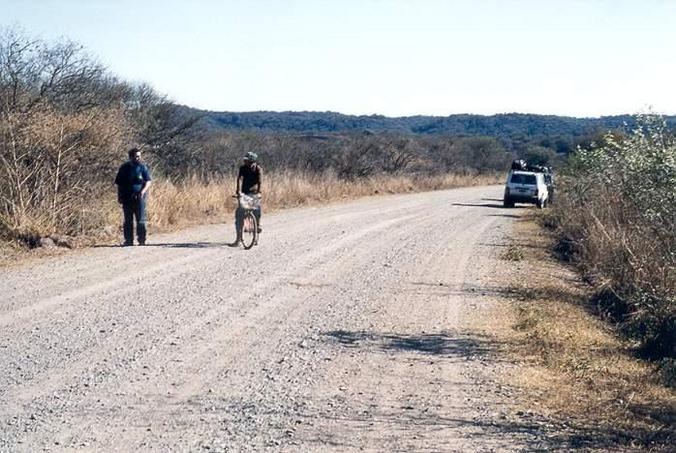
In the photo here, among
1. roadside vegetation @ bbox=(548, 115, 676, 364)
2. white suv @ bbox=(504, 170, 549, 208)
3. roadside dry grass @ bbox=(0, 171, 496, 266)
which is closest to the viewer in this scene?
roadside vegetation @ bbox=(548, 115, 676, 364)

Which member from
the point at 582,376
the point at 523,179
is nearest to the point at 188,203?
the point at 582,376

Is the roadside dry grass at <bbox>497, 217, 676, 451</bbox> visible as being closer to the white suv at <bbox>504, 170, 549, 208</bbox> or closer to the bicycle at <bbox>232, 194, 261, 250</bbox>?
the bicycle at <bbox>232, 194, 261, 250</bbox>

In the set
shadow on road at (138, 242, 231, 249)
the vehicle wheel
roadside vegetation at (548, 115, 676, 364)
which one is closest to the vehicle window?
roadside vegetation at (548, 115, 676, 364)

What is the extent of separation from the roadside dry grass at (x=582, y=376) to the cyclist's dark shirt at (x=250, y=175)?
5.66 metres

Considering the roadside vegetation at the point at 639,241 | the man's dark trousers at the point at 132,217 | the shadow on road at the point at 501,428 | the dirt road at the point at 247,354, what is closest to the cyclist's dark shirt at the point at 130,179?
the man's dark trousers at the point at 132,217

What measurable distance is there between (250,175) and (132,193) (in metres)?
2.18

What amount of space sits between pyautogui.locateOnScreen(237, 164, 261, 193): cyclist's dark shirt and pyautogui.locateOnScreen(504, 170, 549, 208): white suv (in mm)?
23095

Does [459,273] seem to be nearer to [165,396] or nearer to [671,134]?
[671,134]

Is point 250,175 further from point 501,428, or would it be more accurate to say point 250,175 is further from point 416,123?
point 416,123

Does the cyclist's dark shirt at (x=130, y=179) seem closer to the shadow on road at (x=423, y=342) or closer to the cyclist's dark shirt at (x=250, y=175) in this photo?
the cyclist's dark shirt at (x=250, y=175)

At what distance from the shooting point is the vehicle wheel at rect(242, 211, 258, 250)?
56.6 feet

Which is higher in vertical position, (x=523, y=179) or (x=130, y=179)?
(x=130, y=179)

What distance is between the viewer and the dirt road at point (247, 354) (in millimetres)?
6480

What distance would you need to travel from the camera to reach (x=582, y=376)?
8.55 meters
